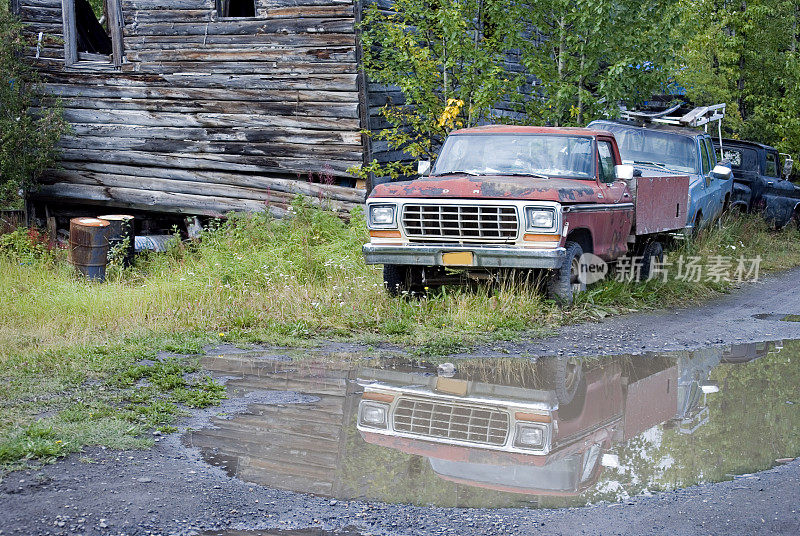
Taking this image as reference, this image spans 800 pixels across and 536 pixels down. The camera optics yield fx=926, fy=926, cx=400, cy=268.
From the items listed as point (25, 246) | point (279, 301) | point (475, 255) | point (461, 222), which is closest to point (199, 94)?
point (25, 246)

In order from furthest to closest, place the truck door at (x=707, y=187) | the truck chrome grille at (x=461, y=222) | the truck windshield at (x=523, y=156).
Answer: the truck door at (x=707, y=187) < the truck windshield at (x=523, y=156) < the truck chrome grille at (x=461, y=222)

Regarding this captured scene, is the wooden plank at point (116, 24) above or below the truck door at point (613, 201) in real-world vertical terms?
above

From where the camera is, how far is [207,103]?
49.2 feet

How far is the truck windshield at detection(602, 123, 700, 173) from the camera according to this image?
13.6 m

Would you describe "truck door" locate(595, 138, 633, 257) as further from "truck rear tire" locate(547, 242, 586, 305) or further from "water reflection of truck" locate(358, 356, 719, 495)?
"water reflection of truck" locate(358, 356, 719, 495)

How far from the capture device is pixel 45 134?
15344mm

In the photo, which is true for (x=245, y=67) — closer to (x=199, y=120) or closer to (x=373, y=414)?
(x=199, y=120)

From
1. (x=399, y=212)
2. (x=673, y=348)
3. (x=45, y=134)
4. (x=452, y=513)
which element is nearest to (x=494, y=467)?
(x=452, y=513)

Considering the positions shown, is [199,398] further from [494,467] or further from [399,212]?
[399,212]

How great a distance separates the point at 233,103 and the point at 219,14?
144 centimetres

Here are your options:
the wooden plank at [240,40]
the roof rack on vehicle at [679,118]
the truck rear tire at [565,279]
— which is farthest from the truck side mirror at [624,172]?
the wooden plank at [240,40]

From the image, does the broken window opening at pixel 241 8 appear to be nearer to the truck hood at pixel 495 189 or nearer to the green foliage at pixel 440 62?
the green foliage at pixel 440 62

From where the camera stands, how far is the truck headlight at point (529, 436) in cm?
557

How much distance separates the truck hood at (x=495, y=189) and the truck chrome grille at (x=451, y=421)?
3.07 m
